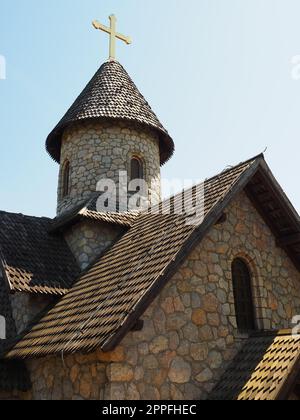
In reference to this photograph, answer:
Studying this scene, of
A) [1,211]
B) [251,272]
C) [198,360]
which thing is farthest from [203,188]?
[1,211]

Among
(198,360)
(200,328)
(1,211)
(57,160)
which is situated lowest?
(198,360)

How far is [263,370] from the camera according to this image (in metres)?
6.75

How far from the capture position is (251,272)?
8.76 metres

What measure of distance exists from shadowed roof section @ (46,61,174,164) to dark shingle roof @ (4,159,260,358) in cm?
421

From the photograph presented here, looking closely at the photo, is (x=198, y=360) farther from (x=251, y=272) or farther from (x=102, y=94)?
(x=102, y=94)

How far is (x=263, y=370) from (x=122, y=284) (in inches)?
101

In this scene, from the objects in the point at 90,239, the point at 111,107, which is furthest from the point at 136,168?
the point at 90,239

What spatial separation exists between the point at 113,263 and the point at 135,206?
359 centimetres

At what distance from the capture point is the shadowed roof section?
503 inches

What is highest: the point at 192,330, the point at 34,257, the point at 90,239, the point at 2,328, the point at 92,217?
the point at 92,217

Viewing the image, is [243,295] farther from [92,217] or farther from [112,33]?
[112,33]

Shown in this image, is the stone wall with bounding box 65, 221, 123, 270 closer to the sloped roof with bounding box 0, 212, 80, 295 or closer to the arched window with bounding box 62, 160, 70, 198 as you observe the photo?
the sloped roof with bounding box 0, 212, 80, 295

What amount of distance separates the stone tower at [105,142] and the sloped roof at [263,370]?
617 cm

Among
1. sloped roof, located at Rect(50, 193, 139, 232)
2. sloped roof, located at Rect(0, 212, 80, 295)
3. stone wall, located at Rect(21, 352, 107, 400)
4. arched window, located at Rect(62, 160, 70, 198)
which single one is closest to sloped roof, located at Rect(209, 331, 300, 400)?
stone wall, located at Rect(21, 352, 107, 400)
